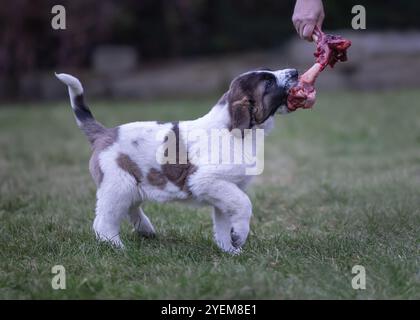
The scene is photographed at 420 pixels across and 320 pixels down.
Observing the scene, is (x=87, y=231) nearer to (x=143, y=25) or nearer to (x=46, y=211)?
(x=46, y=211)

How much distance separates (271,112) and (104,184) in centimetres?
117

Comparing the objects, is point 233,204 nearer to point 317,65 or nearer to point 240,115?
point 240,115

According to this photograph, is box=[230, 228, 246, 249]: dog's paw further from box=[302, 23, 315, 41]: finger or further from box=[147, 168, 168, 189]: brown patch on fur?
box=[302, 23, 315, 41]: finger

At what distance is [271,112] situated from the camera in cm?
407

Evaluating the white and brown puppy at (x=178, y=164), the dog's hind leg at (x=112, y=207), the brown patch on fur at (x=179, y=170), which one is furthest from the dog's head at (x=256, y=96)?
the dog's hind leg at (x=112, y=207)

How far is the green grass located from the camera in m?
3.24

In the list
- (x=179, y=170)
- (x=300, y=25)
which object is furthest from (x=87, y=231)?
(x=300, y=25)

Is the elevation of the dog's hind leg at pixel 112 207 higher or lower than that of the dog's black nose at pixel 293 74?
lower

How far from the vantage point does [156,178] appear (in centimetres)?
403

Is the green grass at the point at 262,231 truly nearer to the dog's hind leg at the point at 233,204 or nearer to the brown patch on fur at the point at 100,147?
the dog's hind leg at the point at 233,204

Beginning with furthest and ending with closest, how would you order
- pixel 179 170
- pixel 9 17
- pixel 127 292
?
pixel 9 17 < pixel 179 170 < pixel 127 292

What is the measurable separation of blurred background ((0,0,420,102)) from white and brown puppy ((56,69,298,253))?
10.7 metres

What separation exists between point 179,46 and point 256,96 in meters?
13.0

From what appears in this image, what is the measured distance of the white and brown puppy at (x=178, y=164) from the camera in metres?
3.94
